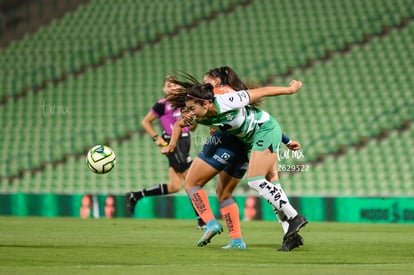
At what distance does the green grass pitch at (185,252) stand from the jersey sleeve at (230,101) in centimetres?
148

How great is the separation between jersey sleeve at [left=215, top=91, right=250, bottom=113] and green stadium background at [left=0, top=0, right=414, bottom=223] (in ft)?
26.6

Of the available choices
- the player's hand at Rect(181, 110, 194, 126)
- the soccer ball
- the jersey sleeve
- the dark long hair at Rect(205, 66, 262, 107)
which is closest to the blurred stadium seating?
the soccer ball

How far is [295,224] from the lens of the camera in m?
9.63

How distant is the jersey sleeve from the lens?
369 inches

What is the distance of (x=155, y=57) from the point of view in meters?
25.9

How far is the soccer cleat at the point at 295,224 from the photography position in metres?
9.62

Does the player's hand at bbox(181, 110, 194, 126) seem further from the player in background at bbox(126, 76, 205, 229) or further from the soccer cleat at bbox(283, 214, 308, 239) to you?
the player in background at bbox(126, 76, 205, 229)

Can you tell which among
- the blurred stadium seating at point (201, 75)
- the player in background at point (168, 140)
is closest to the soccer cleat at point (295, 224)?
the player in background at point (168, 140)

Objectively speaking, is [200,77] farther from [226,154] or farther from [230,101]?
[230,101]

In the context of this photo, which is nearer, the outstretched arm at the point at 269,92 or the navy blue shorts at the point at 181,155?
the outstretched arm at the point at 269,92

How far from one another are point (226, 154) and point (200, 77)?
14408mm

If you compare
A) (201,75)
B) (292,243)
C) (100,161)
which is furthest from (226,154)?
(201,75)

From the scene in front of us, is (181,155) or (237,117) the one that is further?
(181,155)

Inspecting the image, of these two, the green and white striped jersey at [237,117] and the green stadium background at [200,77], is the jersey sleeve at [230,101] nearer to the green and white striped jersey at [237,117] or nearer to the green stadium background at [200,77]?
the green and white striped jersey at [237,117]
